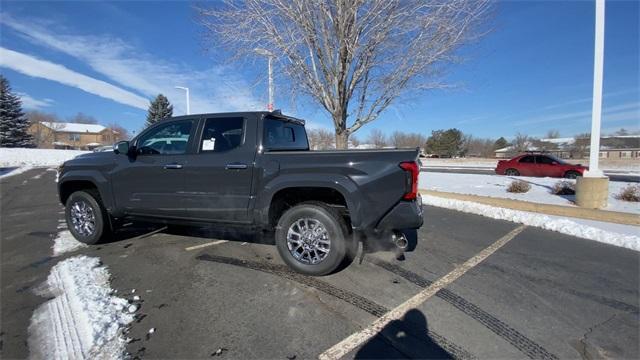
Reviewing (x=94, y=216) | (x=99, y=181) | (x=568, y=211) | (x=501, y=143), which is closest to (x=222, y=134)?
(x=99, y=181)

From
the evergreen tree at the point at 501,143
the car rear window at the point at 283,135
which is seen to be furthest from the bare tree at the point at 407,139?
the car rear window at the point at 283,135

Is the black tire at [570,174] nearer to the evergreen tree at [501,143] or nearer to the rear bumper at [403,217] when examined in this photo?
the rear bumper at [403,217]

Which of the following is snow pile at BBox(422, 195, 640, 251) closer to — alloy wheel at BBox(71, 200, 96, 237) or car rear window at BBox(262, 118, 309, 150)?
car rear window at BBox(262, 118, 309, 150)

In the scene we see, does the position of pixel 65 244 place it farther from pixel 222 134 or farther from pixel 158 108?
pixel 158 108

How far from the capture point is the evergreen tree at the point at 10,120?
4481cm

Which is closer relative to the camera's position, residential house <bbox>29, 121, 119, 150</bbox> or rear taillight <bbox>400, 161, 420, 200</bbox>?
rear taillight <bbox>400, 161, 420, 200</bbox>

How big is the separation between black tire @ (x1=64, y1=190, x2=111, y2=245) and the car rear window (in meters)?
3.03

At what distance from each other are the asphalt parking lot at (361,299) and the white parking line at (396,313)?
52 mm

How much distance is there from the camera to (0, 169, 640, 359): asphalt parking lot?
270 centimetres

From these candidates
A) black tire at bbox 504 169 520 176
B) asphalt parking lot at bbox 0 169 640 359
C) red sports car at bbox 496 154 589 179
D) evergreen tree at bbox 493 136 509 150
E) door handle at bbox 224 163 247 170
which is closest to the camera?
asphalt parking lot at bbox 0 169 640 359

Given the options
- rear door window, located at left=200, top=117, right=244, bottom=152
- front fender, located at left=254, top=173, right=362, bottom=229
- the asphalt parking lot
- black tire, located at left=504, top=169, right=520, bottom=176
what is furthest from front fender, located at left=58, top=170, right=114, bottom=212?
black tire, located at left=504, top=169, right=520, bottom=176

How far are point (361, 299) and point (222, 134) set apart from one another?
2.74 metres

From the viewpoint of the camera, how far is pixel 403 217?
3686 millimetres

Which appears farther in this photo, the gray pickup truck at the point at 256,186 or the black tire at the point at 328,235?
the black tire at the point at 328,235
